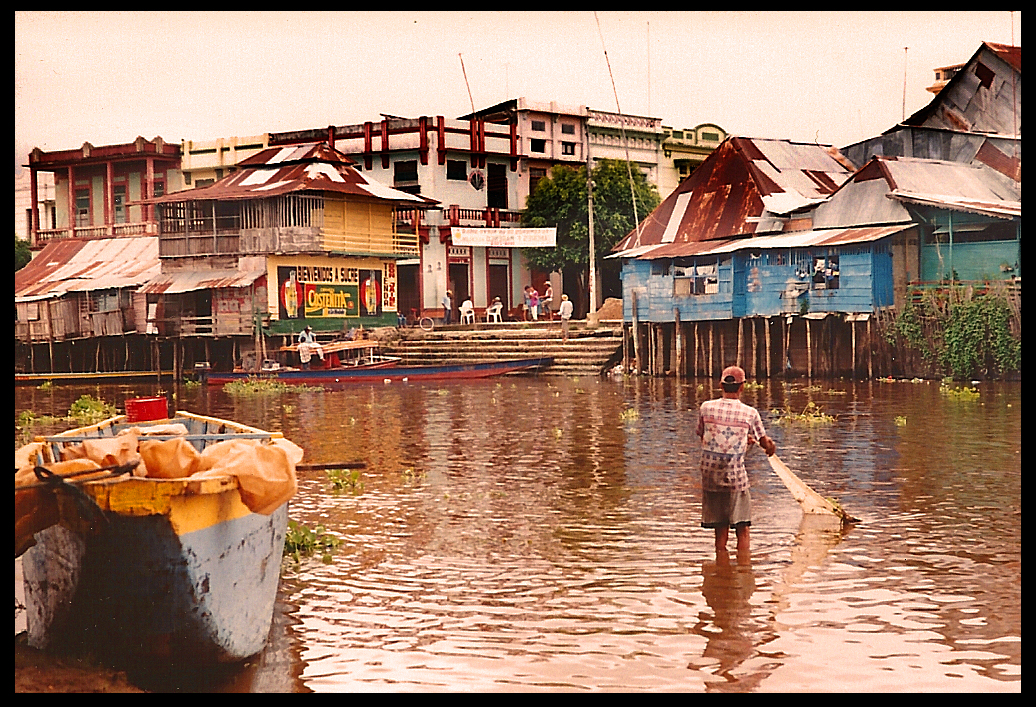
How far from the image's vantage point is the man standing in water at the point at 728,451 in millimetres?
4926

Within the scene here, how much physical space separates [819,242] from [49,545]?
13.9ft

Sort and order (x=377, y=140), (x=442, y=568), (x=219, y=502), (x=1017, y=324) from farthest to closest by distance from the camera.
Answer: (x=377, y=140) < (x=1017, y=324) < (x=442, y=568) < (x=219, y=502)

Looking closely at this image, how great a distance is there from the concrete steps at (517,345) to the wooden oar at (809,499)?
1.77 meters

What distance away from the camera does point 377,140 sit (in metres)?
6.09

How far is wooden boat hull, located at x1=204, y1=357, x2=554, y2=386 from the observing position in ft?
20.2

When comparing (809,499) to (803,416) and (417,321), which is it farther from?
(417,321)

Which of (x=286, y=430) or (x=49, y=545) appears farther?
(x=286, y=430)

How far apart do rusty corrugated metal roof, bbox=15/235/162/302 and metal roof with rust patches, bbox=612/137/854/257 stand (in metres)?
2.65

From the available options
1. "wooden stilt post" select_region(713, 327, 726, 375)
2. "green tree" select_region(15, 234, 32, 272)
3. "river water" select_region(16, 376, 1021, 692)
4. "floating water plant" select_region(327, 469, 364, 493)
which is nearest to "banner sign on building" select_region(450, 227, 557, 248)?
"river water" select_region(16, 376, 1021, 692)

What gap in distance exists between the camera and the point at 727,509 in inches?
197

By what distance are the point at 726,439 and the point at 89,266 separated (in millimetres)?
3212

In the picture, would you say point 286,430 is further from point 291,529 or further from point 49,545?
point 49,545

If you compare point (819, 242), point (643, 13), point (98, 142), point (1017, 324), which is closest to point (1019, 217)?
point (1017, 324)

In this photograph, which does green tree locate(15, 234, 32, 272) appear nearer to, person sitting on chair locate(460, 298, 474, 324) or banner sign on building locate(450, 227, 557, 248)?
banner sign on building locate(450, 227, 557, 248)
